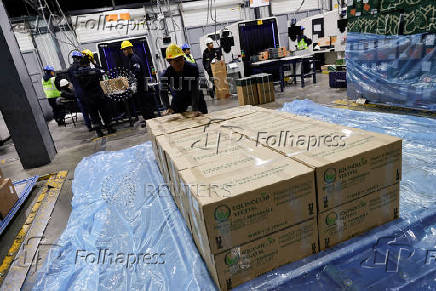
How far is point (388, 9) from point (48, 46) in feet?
39.1

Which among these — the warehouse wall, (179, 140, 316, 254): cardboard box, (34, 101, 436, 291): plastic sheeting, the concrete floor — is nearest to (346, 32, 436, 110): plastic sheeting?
the concrete floor

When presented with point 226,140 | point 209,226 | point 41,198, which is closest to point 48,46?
point 41,198

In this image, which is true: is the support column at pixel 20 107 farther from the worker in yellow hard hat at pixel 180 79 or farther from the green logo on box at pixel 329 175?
the green logo on box at pixel 329 175

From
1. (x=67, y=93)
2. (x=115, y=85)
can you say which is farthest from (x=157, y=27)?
(x=115, y=85)

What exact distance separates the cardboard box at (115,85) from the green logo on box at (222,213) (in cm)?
574

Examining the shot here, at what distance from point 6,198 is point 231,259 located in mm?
2834

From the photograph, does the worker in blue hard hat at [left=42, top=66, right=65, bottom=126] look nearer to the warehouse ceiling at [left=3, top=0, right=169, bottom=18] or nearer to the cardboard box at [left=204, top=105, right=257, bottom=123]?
the warehouse ceiling at [left=3, top=0, right=169, bottom=18]

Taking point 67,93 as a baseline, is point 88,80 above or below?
above

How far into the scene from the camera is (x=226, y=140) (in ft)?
6.79

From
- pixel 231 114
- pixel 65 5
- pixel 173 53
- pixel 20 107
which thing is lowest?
pixel 231 114

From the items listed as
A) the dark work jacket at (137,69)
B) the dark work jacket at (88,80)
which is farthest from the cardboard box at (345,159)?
the dark work jacket at (88,80)

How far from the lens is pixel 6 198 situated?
2.89m

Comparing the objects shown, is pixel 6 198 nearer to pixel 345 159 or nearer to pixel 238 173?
pixel 238 173

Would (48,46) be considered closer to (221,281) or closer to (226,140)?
(226,140)
